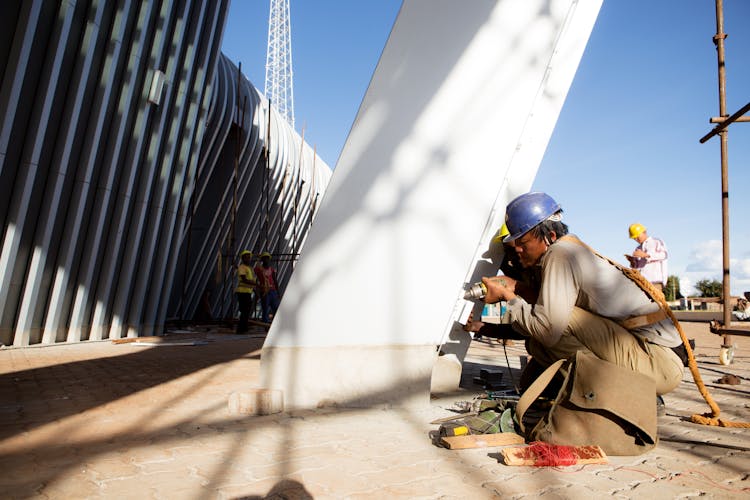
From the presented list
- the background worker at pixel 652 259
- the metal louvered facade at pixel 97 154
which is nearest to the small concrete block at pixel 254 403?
the background worker at pixel 652 259

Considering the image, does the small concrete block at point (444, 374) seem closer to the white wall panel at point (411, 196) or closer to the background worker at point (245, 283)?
the white wall panel at point (411, 196)

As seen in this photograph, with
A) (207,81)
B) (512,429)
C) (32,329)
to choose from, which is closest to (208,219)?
(207,81)

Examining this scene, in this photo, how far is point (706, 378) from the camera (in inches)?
205

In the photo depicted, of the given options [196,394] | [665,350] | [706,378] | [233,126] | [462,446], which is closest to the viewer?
[462,446]

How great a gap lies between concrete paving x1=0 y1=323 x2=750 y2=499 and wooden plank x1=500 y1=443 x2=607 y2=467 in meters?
0.04

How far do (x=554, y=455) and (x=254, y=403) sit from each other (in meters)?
1.96

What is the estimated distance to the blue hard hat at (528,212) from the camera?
3.01 meters

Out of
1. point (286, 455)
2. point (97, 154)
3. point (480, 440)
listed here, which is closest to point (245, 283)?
point (97, 154)

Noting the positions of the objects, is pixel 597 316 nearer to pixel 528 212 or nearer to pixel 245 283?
pixel 528 212

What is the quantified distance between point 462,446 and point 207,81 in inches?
406

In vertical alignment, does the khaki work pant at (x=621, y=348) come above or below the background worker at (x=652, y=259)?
below

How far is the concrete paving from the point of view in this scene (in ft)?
6.72

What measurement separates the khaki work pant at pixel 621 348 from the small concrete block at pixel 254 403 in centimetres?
197

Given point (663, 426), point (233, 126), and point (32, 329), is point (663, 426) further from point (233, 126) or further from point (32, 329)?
point (233, 126)
